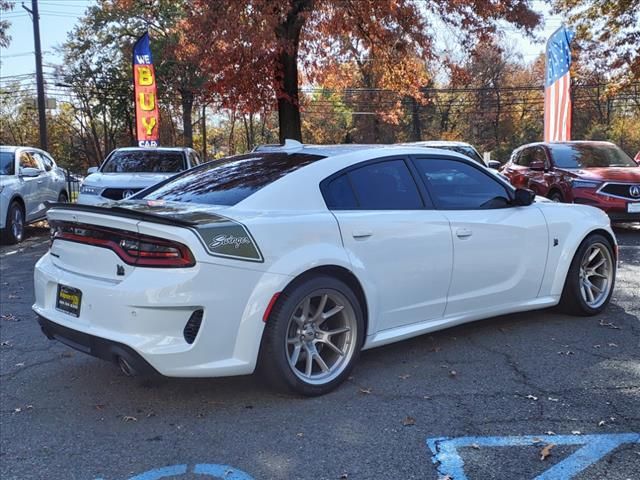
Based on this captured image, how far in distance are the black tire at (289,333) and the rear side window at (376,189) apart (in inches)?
21.5

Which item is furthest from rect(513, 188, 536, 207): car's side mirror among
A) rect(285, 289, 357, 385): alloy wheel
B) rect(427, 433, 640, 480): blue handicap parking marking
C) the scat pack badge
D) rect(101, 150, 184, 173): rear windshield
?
→ rect(101, 150, 184, 173): rear windshield

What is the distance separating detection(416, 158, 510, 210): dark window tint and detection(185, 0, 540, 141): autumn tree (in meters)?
8.58

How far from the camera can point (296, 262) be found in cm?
360

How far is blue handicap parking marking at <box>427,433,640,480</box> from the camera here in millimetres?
2889

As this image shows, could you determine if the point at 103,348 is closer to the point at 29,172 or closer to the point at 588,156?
the point at 29,172

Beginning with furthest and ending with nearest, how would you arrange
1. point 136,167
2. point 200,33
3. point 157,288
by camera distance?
1. point 200,33
2. point 136,167
3. point 157,288

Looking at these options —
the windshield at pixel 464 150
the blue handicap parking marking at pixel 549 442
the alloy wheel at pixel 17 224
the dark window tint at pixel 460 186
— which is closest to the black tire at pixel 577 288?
the dark window tint at pixel 460 186

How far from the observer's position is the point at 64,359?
15.3ft

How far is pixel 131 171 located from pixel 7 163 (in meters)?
2.22

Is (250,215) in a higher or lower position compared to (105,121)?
lower

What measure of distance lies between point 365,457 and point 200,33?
38.8 feet

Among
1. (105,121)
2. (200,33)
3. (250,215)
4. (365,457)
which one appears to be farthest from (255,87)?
(105,121)

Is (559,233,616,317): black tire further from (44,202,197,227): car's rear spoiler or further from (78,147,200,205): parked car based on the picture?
(78,147,200,205): parked car

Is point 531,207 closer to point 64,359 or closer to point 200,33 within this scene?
point 64,359
